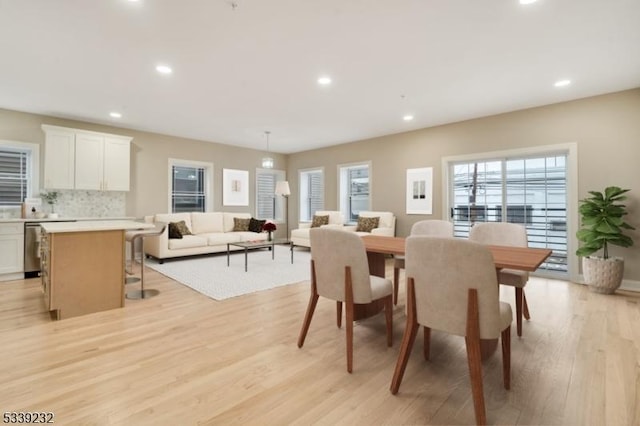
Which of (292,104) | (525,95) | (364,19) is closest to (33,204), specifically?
(292,104)

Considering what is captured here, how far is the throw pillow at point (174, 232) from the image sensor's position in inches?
226

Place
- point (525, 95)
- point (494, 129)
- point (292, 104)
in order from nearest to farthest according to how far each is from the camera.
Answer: point (525, 95) → point (292, 104) → point (494, 129)

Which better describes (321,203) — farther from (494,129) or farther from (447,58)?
(447,58)

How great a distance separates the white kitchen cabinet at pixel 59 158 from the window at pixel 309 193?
4981 millimetres

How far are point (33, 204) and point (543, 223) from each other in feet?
26.0

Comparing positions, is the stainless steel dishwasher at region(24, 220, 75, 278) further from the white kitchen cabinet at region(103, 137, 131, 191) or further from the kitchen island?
the kitchen island

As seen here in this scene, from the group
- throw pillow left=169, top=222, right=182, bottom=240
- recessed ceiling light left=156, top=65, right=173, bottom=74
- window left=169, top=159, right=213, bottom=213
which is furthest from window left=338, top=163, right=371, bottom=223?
recessed ceiling light left=156, top=65, right=173, bottom=74

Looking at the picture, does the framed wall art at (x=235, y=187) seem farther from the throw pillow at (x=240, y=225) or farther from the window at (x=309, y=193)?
the window at (x=309, y=193)

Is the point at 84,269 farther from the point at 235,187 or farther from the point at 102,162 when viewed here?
the point at 235,187

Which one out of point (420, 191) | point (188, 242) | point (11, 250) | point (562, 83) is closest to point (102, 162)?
point (11, 250)

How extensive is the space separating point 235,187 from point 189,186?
1076 millimetres

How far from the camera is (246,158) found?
26.0 ft

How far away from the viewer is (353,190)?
24.7 ft

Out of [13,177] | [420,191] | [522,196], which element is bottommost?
[522,196]
